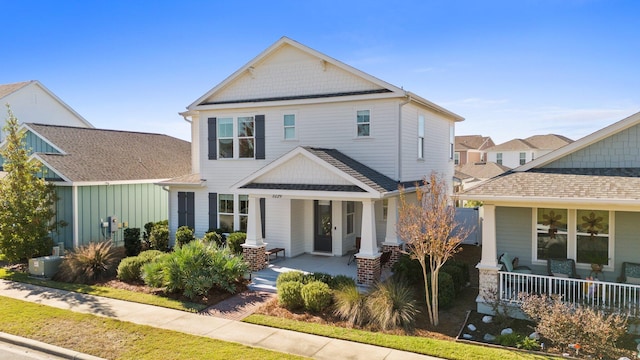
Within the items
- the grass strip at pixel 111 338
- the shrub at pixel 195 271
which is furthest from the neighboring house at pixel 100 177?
the grass strip at pixel 111 338

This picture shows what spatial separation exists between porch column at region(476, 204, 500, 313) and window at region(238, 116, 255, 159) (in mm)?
10510

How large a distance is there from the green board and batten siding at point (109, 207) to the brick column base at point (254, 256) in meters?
8.01

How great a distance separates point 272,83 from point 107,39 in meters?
7.56

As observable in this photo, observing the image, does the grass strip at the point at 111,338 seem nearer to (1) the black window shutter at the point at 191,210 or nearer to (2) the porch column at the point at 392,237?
(2) the porch column at the point at 392,237

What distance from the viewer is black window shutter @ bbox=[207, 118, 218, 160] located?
19.2m

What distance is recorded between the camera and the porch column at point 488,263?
446 inches

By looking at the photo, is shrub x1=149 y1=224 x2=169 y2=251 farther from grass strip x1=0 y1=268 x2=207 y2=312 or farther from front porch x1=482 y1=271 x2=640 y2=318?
front porch x1=482 y1=271 x2=640 y2=318

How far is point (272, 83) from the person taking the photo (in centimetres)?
1825

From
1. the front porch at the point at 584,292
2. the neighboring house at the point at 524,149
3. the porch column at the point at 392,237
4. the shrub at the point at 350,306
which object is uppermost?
the neighboring house at the point at 524,149

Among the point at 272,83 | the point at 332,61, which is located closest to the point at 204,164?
the point at 272,83

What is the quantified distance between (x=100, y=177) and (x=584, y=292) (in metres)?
19.1

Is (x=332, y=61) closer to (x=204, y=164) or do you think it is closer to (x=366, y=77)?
(x=366, y=77)

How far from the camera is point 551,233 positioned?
41.8ft

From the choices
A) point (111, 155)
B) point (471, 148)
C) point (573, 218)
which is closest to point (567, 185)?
point (573, 218)
